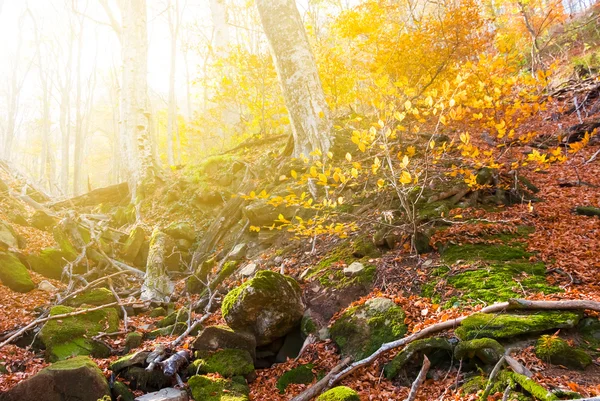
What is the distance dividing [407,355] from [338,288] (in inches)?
60.9

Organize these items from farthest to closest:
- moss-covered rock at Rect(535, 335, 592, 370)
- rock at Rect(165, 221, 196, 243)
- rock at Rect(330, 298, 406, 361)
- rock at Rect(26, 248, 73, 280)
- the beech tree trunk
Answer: rock at Rect(165, 221, 196, 243) → the beech tree trunk → rock at Rect(26, 248, 73, 280) → rock at Rect(330, 298, 406, 361) → moss-covered rock at Rect(535, 335, 592, 370)

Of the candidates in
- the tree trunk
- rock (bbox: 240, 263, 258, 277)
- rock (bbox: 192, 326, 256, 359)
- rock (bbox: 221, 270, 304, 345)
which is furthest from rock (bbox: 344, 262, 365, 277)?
the tree trunk

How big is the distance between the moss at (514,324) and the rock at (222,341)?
2.23 meters

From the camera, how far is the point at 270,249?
6367 millimetres

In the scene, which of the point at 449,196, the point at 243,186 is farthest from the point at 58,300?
the point at 449,196

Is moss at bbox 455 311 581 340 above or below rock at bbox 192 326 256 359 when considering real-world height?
above

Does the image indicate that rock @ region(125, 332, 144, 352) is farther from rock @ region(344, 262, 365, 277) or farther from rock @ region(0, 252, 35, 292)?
rock @ region(0, 252, 35, 292)

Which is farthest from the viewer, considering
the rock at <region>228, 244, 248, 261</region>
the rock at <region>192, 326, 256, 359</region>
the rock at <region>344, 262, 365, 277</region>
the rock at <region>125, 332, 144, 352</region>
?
the rock at <region>228, 244, 248, 261</region>

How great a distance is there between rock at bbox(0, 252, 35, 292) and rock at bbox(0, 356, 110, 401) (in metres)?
3.59

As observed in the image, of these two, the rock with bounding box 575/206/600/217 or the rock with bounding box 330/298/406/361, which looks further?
the rock with bounding box 575/206/600/217

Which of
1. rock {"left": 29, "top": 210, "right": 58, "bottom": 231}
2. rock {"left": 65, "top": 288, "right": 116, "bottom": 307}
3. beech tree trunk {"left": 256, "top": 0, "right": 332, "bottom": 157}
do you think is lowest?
rock {"left": 65, "top": 288, "right": 116, "bottom": 307}

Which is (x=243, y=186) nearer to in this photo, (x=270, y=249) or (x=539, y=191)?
(x=270, y=249)

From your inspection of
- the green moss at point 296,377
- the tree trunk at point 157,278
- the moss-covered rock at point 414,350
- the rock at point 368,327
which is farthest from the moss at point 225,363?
the tree trunk at point 157,278

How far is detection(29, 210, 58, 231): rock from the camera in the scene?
28.5 ft
